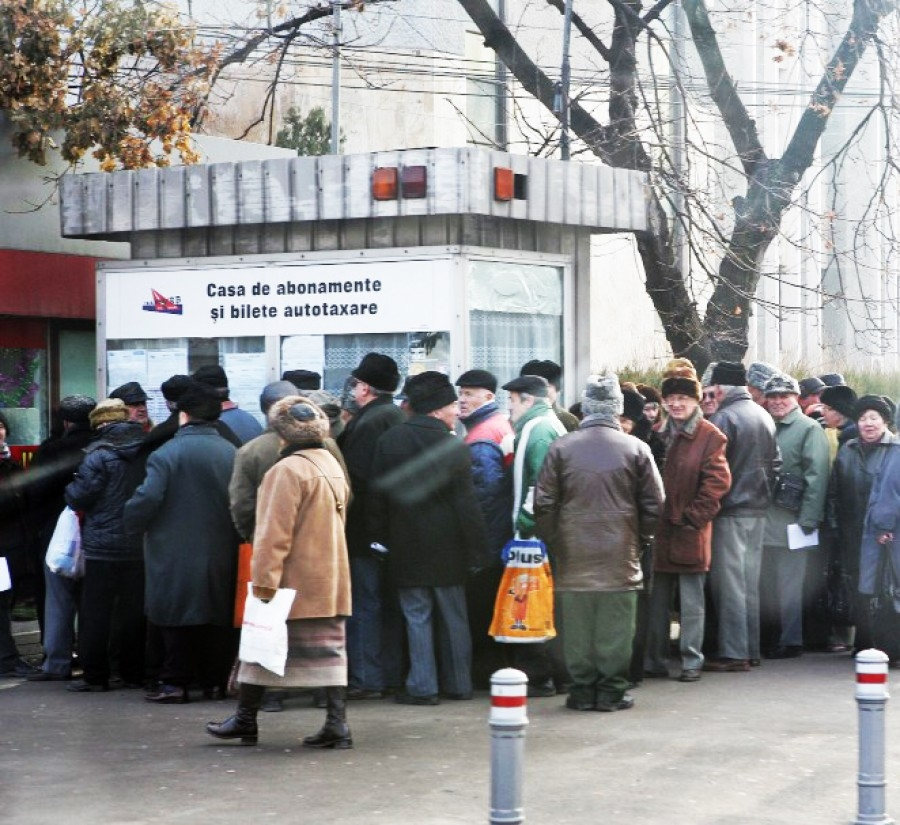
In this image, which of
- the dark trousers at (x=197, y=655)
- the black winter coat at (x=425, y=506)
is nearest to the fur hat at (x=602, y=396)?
the black winter coat at (x=425, y=506)

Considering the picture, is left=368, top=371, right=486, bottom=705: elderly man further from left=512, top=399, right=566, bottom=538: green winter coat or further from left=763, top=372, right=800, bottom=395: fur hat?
left=763, top=372, right=800, bottom=395: fur hat

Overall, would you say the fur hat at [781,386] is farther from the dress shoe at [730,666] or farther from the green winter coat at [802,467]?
the dress shoe at [730,666]

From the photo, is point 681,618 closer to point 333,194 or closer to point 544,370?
point 544,370

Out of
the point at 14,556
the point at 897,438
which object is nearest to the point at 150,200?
the point at 14,556

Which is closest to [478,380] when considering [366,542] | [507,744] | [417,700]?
[366,542]

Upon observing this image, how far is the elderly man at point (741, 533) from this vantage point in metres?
11.9

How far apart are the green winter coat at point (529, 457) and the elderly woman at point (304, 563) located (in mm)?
1752

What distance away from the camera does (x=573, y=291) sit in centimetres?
1282

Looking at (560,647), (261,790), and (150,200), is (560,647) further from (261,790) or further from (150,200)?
(150,200)

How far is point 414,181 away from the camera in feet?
38.3

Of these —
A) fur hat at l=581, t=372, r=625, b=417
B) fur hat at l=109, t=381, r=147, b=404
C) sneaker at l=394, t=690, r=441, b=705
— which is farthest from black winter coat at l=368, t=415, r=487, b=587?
fur hat at l=109, t=381, r=147, b=404

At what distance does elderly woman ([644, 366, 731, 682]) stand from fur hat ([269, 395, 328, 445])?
309cm

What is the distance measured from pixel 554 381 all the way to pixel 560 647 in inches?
65.3

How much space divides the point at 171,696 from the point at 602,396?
295cm
